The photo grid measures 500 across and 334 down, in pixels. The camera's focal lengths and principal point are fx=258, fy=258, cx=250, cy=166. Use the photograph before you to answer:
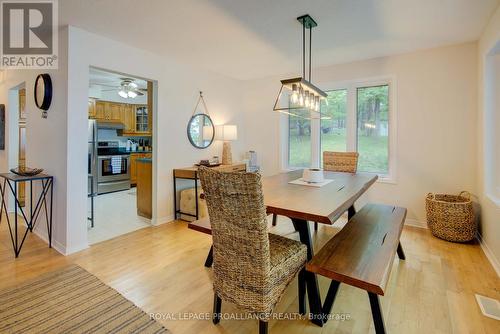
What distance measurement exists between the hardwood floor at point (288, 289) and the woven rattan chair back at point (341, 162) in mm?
903

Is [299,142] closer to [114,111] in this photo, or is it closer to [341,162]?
[341,162]

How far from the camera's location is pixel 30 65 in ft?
10.4

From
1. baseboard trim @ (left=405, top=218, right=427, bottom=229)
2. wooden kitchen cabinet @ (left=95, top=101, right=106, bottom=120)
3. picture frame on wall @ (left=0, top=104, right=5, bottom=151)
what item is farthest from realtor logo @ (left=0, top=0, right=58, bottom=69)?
baseboard trim @ (left=405, top=218, right=427, bottom=229)

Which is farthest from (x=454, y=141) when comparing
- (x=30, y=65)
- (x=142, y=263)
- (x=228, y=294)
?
(x=30, y=65)

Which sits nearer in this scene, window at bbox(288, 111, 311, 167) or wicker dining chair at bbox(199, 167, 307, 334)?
wicker dining chair at bbox(199, 167, 307, 334)

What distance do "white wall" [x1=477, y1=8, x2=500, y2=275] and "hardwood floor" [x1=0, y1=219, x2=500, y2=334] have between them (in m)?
0.18

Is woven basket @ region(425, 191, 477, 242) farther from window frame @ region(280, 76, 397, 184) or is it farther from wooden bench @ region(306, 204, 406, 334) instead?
wooden bench @ region(306, 204, 406, 334)

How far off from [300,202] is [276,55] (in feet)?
8.19

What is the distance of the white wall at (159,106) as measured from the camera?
8.67 ft

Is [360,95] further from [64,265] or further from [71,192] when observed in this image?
[64,265]

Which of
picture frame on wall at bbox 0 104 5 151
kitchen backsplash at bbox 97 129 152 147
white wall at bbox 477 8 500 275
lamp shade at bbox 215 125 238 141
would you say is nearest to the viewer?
white wall at bbox 477 8 500 275

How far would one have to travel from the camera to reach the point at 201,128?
4168 millimetres

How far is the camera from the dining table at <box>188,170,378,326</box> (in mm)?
1513

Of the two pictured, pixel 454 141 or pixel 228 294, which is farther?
pixel 454 141
